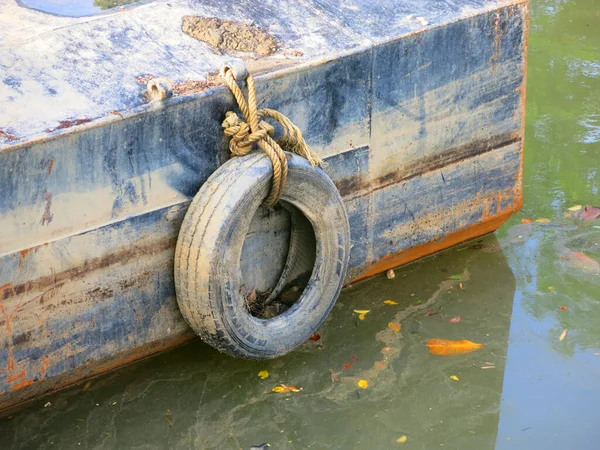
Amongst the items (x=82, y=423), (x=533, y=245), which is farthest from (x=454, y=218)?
(x=82, y=423)

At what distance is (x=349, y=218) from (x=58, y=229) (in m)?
1.60

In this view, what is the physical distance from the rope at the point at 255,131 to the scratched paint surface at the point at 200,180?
0.09 m

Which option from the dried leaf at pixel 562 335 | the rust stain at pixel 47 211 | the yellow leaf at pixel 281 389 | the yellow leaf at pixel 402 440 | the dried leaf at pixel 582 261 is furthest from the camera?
the dried leaf at pixel 582 261

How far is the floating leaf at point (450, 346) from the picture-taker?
4766mm

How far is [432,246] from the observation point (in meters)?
5.42

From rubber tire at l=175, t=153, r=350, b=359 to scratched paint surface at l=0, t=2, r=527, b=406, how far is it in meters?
0.15

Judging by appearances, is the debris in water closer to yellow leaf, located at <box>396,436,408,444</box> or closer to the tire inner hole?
yellow leaf, located at <box>396,436,408,444</box>

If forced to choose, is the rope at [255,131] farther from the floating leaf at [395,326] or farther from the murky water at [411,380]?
the floating leaf at [395,326]

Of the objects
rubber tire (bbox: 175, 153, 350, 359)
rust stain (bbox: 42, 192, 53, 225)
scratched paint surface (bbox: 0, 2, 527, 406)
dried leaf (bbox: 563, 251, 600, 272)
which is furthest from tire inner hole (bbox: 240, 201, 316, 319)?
dried leaf (bbox: 563, 251, 600, 272)

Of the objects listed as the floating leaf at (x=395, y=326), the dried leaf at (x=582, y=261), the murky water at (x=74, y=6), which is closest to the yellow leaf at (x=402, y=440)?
the floating leaf at (x=395, y=326)

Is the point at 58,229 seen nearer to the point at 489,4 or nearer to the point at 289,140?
the point at 289,140

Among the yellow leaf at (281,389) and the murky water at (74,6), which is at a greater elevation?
the murky water at (74,6)

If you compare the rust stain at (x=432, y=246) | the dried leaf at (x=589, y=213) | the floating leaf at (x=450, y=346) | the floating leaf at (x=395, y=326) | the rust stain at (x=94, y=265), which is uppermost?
the rust stain at (x=94, y=265)

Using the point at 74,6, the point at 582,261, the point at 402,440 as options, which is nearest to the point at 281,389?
the point at 402,440
